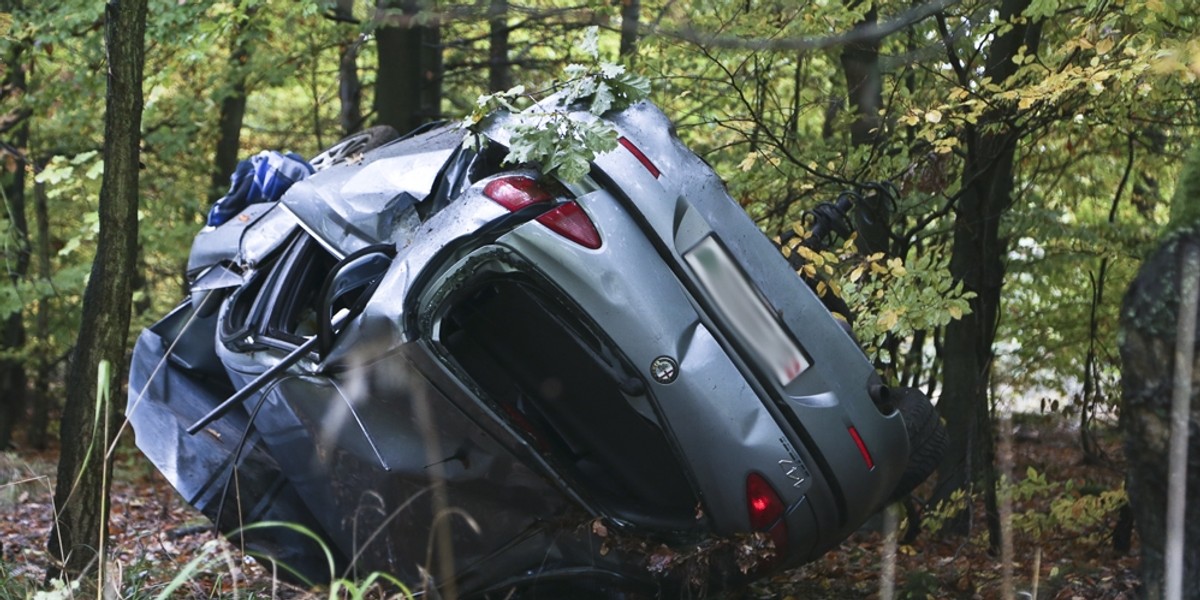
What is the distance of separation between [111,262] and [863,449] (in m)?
3.04

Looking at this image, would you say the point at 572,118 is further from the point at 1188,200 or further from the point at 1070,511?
the point at 1070,511

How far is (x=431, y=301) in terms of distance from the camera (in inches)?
170

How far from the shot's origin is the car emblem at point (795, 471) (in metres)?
4.27

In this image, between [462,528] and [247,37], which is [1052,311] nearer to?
[462,528]

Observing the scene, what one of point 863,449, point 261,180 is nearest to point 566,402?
point 863,449

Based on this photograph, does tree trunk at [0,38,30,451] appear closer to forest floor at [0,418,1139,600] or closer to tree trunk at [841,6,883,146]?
forest floor at [0,418,1139,600]

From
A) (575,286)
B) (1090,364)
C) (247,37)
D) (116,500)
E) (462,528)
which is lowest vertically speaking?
(116,500)

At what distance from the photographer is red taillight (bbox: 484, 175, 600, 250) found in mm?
4312

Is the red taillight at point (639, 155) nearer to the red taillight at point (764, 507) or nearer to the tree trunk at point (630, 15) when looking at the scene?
the red taillight at point (764, 507)

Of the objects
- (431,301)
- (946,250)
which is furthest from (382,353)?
(946,250)

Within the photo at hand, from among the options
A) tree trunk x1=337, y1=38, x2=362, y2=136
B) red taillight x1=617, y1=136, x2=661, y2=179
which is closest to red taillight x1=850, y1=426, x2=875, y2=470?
red taillight x1=617, y1=136, x2=661, y2=179

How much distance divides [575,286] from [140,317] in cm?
1135

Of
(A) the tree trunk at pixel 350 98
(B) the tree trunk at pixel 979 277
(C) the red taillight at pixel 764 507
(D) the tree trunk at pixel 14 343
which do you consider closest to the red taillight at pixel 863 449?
(C) the red taillight at pixel 764 507

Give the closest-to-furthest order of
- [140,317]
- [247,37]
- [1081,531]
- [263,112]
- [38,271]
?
1. [1081,531]
2. [247,37]
3. [140,317]
4. [38,271]
5. [263,112]
